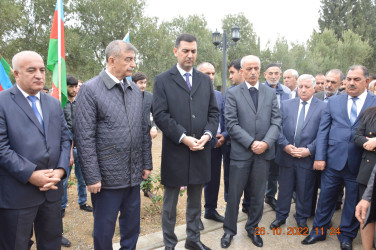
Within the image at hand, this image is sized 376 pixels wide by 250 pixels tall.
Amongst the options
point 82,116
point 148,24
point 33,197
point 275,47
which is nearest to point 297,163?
point 82,116

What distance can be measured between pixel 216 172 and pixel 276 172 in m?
1.33

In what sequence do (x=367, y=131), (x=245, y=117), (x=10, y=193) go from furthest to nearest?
1. (x=245, y=117)
2. (x=367, y=131)
3. (x=10, y=193)

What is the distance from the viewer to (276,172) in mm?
4957

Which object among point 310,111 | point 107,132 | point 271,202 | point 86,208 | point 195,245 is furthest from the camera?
point 271,202

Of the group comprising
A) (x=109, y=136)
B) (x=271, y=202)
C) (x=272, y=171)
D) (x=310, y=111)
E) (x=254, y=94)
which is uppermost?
(x=254, y=94)

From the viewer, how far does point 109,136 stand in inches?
104

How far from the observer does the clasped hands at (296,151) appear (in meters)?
3.80

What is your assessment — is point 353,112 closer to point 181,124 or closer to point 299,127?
point 299,127

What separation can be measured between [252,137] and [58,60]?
9.90ft

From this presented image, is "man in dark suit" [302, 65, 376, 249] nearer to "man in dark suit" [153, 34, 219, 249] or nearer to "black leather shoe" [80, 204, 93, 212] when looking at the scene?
"man in dark suit" [153, 34, 219, 249]

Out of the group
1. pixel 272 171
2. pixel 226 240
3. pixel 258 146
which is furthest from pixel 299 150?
pixel 226 240

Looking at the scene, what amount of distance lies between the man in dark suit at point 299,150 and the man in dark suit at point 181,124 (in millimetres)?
1373

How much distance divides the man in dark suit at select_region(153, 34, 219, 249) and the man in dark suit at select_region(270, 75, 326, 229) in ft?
4.51

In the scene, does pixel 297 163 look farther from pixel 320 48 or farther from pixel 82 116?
pixel 320 48
